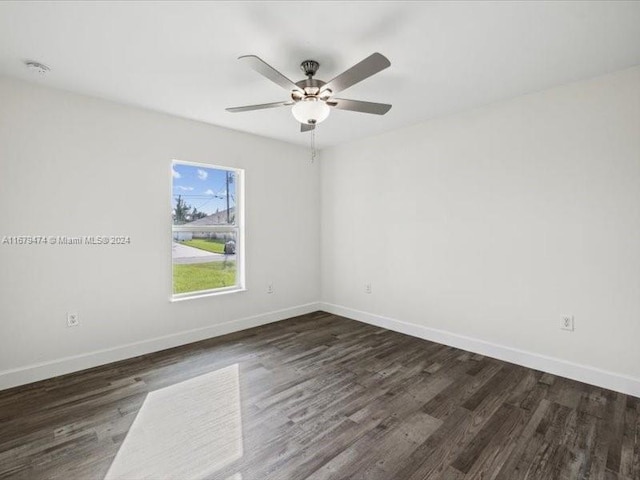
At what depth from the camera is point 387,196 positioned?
13.5ft

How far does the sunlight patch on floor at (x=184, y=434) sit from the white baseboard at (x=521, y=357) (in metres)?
2.15

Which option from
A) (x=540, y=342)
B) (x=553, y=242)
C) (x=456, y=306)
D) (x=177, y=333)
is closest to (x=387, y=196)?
(x=456, y=306)

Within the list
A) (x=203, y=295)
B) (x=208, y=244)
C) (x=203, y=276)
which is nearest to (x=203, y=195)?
(x=208, y=244)

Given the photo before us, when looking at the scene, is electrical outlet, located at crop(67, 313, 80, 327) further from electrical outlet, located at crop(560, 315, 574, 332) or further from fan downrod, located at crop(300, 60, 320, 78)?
electrical outlet, located at crop(560, 315, 574, 332)

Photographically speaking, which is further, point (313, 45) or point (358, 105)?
point (358, 105)

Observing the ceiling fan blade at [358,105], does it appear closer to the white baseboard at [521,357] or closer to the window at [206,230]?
the window at [206,230]

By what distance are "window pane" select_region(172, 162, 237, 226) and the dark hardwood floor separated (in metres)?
1.54

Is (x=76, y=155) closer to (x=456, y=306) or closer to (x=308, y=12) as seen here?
(x=308, y=12)

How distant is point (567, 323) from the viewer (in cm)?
276

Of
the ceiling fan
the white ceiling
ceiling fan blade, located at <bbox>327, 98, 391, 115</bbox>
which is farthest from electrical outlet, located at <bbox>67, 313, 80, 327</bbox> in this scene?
ceiling fan blade, located at <bbox>327, 98, 391, 115</bbox>

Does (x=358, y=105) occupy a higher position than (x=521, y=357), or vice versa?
(x=358, y=105)

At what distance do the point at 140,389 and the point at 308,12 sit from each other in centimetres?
298

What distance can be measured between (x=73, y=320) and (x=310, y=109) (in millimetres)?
2818

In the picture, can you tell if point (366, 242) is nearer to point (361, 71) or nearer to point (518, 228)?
point (518, 228)
